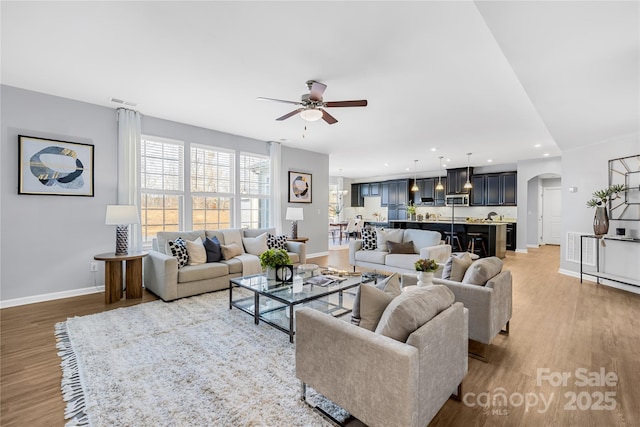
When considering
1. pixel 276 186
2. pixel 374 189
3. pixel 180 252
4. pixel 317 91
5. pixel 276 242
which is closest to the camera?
pixel 317 91

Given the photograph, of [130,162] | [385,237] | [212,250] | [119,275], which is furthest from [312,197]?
[119,275]

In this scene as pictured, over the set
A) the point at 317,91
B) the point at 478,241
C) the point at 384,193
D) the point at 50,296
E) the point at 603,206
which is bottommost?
the point at 50,296

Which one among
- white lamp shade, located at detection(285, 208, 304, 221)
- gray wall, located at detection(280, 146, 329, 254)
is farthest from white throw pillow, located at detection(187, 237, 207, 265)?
gray wall, located at detection(280, 146, 329, 254)

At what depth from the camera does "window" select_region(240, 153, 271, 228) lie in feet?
19.9

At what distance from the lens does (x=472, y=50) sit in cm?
264

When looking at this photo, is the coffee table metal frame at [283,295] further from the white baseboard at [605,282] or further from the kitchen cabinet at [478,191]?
the kitchen cabinet at [478,191]

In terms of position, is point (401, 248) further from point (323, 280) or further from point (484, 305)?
point (484, 305)

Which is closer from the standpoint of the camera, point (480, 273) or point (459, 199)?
point (480, 273)

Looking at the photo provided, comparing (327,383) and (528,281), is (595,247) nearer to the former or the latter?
(528,281)

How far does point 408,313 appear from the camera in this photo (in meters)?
1.46

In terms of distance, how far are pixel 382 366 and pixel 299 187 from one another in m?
5.92

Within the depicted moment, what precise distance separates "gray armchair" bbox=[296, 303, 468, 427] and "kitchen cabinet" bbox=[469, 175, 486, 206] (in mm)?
8737

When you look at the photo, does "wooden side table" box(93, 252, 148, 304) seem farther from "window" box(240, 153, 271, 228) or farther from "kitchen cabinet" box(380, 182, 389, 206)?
"kitchen cabinet" box(380, 182, 389, 206)

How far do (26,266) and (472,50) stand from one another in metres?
5.70
